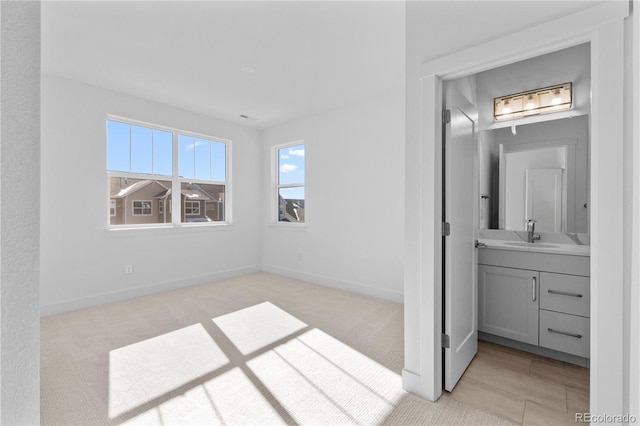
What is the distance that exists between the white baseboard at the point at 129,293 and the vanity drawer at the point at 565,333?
4.15m

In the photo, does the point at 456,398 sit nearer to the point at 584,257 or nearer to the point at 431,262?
the point at 431,262

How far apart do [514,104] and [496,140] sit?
0.35 meters

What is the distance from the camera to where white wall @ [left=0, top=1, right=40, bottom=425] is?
1.77 ft

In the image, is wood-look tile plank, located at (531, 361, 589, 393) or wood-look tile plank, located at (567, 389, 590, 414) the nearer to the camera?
wood-look tile plank, located at (567, 389, 590, 414)

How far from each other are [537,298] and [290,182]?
3.80 metres

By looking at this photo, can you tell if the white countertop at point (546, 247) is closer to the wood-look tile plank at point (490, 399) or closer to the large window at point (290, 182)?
the wood-look tile plank at point (490, 399)

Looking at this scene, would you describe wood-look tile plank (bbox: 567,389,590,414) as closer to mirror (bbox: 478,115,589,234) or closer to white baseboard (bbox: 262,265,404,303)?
mirror (bbox: 478,115,589,234)

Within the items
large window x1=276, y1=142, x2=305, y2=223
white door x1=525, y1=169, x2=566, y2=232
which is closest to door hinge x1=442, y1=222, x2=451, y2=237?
white door x1=525, y1=169, x2=566, y2=232

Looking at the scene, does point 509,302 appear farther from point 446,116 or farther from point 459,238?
point 446,116

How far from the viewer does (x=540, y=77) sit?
2713 mm

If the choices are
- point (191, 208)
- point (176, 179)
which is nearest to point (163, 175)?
point (176, 179)

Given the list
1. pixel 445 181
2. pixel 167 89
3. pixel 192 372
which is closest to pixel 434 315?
pixel 445 181

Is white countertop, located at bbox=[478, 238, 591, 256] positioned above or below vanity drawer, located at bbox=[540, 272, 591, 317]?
above

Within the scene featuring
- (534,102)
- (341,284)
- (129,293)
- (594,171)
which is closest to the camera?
(594,171)
